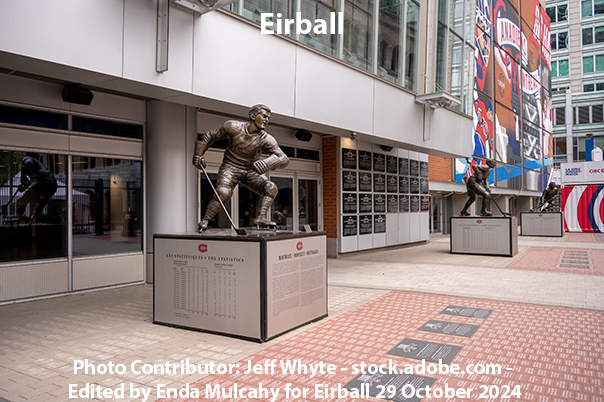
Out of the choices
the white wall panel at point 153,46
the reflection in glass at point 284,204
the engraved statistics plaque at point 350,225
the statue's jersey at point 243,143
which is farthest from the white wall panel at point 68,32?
the engraved statistics plaque at point 350,225

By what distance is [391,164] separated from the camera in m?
14.7

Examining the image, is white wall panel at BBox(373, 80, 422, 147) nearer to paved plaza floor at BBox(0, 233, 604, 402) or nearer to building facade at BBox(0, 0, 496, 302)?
building facade at BBox(0, 0, 496, 302)

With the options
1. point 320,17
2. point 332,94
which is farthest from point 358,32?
point 332,94

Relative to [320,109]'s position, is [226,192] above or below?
below

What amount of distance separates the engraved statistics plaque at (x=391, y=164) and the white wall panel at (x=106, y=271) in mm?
8533

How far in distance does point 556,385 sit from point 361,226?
9.53 meters

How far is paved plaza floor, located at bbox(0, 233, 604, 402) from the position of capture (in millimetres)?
3391

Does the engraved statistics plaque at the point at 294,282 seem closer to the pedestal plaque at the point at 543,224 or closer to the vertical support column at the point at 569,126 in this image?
the pedestal plaque at the point at 543,224

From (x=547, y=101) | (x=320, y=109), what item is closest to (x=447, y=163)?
(x=320, y=109)

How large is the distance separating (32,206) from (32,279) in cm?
108

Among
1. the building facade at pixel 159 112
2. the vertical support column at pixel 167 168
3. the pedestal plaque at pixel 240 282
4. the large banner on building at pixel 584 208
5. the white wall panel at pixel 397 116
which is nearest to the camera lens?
the pedestal plaque at pixel 240 282

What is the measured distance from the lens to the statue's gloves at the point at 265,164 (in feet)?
17.9

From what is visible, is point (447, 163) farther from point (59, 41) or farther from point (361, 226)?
point (59, 41)

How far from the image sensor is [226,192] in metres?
5.74
